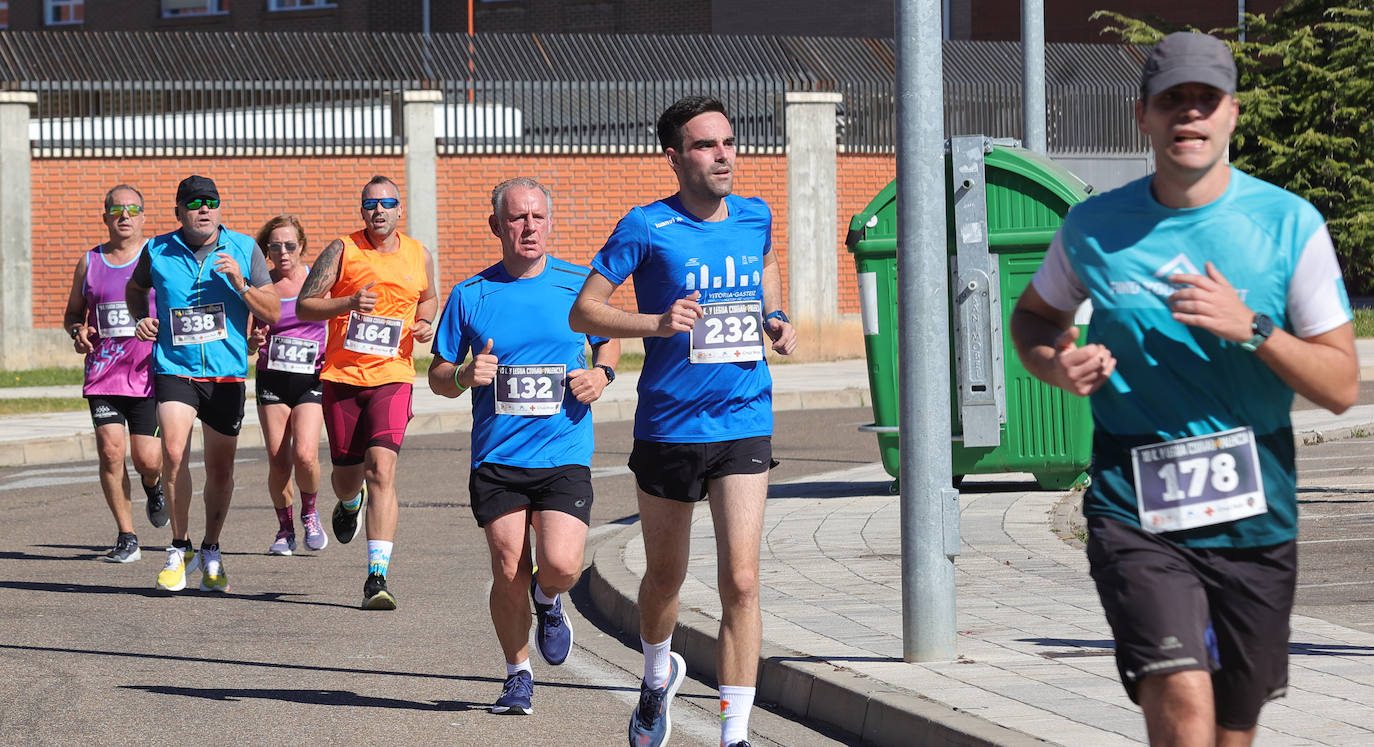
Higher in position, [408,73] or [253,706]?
[408,73]

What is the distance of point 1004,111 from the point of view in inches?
1064

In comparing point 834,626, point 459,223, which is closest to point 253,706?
point 834,626

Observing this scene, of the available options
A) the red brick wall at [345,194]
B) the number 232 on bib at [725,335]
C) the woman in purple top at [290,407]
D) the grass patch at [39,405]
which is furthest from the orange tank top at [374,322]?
the red brick wall at [345,194]

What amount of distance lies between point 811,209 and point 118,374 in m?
16.3

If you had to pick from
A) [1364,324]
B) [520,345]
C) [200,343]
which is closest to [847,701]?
[520,345]

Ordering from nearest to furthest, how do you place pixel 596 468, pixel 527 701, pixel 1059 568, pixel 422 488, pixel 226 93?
pixel 527 701 < pixel 1059 568 < pixel 422 488 < pixel 596 468 < pixel 226 93

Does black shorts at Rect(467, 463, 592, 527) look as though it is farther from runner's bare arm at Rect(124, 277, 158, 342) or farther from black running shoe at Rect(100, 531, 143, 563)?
black running shoe at Rect(100, 531, 143, 563)

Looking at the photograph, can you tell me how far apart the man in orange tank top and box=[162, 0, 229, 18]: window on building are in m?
37.0

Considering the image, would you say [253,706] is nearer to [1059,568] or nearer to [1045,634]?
[1045,634]

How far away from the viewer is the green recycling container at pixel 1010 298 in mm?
11062

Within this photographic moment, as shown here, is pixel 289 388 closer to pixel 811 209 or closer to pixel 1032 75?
pixel 1032 75

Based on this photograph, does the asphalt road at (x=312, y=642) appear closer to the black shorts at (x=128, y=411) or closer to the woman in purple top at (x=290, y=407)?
the woman in purple top at (x=290, y=407)

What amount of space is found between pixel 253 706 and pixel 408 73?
18770mm

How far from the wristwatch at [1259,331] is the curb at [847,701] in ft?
6.47
